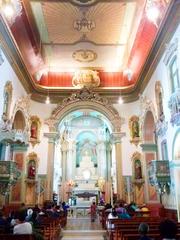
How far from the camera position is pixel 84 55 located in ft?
47.4

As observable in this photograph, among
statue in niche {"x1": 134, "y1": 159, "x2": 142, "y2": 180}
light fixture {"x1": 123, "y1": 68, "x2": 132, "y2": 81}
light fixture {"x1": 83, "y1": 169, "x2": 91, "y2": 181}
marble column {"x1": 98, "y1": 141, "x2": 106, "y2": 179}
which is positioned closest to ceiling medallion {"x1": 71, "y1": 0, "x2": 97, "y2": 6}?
light fixture {"x1": 123, "y1": 68, "x2": 132, "y2": 81}

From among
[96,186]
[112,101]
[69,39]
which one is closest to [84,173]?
[96,186]

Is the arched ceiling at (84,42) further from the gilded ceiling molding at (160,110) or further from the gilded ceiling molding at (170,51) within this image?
the gilded ceiling molding at (160,110)

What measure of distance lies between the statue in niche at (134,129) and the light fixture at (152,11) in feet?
19.4

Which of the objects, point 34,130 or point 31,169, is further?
point 34,130

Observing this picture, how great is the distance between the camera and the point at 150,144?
44.5ft

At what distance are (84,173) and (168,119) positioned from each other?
15967 millimetres

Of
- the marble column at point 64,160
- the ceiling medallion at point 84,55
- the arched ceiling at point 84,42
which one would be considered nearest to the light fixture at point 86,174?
the marble column at point 64,160

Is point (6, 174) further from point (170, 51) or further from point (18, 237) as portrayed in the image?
point (170, 51)

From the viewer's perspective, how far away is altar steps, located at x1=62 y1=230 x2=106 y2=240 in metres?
8.95

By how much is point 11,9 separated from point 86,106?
7.11 m

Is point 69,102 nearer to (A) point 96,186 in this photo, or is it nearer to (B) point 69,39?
(B) point 69,39

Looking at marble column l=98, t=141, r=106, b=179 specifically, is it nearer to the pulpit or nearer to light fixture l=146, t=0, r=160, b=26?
the pulpit

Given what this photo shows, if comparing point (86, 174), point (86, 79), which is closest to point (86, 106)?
point (86, 79)
